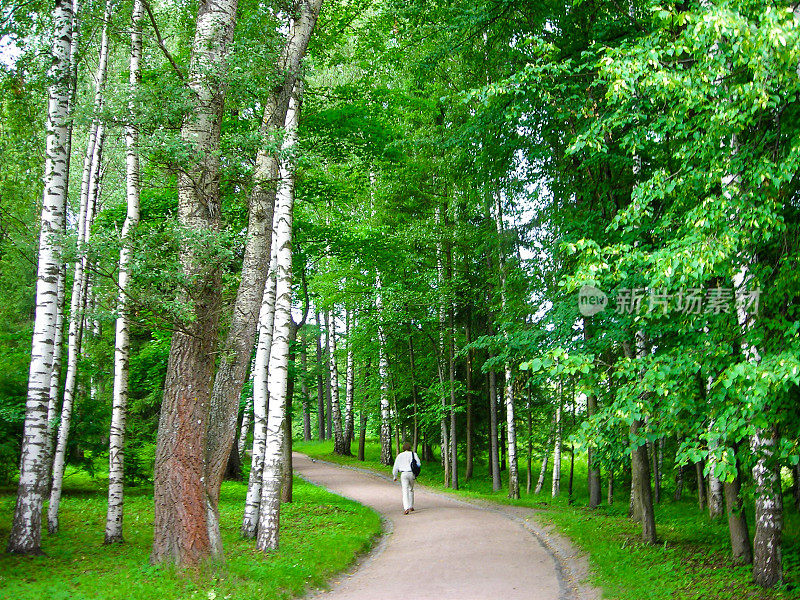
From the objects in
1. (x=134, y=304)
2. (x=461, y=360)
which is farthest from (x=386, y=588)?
(x=461, y=360)

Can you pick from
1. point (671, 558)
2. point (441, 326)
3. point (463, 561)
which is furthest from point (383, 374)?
point (671, 558)

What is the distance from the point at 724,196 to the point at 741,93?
0.86m

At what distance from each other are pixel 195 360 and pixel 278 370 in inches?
104

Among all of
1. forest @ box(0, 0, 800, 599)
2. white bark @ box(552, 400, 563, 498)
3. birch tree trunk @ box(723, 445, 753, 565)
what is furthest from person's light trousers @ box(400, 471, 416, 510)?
birch tree trunk @ box(723, 445, 753, 565)

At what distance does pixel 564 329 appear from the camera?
1002 centimetres

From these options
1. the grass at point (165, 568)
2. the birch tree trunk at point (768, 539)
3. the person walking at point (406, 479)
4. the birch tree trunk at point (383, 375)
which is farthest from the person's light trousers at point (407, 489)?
the birch tree trunk at point (768, 539)

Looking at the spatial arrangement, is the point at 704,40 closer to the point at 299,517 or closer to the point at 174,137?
the point at 174,137

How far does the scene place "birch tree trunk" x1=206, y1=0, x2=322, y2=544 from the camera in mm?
7445

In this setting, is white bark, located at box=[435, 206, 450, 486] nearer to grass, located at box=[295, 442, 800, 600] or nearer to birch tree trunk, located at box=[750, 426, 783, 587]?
grass, located at box=[295, 442, 800, 600]

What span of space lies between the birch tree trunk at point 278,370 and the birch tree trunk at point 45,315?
3007mm

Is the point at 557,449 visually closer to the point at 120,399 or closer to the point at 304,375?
the point at 304,375

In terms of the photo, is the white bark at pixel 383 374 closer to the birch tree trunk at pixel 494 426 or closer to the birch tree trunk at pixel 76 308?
the birch tree trunk at pixel 494 426

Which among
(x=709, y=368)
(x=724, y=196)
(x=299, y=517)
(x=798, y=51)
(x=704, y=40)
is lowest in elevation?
(x=299, y=517)

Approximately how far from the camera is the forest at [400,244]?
18.1 ft
